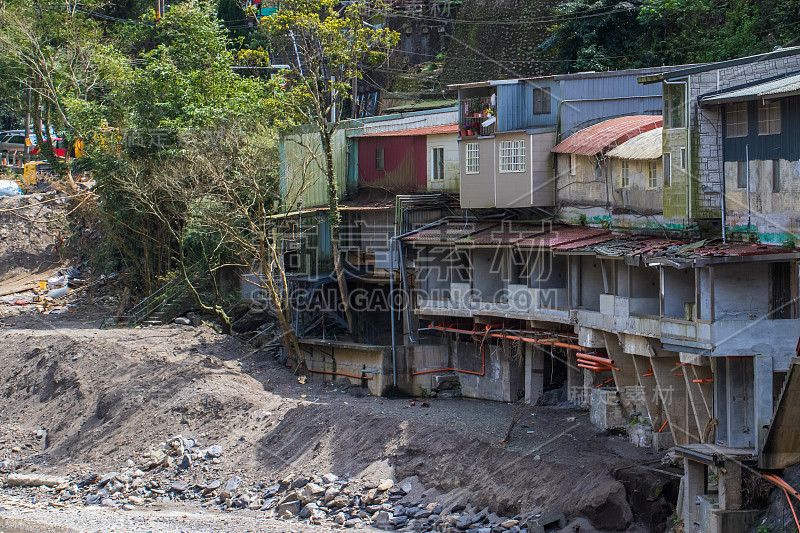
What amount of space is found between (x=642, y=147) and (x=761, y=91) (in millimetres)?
5546

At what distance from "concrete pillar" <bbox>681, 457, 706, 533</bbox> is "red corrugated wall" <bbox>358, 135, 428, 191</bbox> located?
17.1m

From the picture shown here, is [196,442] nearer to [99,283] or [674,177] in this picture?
[674,177]

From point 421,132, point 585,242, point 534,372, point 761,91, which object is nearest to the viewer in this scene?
point 761,91

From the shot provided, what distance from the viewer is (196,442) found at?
32531 mm

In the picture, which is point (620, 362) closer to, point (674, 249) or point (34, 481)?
point (674, 249)

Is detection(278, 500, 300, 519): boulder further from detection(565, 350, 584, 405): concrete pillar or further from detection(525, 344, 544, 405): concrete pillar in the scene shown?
detection(565, 350, 584, 405): concrete pillar

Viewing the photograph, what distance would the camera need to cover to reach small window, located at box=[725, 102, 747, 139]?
24062 mm

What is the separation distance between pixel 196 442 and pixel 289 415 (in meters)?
3.05

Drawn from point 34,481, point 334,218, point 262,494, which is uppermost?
point 334,218

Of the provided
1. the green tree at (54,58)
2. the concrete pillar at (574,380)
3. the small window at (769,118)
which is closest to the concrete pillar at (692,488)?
the small window at (769,118)

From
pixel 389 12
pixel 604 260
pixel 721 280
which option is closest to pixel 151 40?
pixel 389 12

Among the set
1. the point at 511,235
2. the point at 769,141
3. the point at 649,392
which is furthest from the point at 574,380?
the point at 769,141

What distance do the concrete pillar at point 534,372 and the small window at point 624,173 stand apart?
6192 mm

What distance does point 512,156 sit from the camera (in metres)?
33.3
